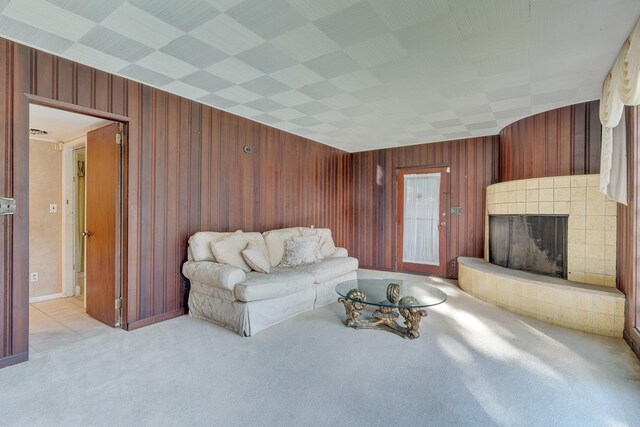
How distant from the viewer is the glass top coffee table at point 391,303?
109 inches

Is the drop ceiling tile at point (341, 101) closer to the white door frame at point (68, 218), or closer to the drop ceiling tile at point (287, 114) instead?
the drop ceiling tile at point (287, 114)

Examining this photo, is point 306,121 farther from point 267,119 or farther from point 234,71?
point 234,71

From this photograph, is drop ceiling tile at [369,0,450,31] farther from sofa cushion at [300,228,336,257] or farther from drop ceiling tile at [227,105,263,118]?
sofa cushion at [300,228,336,257]

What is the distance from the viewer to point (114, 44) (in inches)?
92.4

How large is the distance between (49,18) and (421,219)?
5289mm

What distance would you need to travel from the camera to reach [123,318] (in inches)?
118

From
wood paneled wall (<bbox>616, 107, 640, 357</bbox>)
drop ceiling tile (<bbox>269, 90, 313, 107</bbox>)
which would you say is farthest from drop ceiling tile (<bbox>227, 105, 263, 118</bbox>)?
wood paneled wall (<bbox>616, 107, 640, 357</bbox>)

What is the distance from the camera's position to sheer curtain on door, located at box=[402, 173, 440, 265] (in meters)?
5.47

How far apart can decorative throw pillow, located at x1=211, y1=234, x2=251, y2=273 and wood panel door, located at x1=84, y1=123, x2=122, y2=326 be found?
3.12ft

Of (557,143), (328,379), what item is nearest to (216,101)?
(328,379)

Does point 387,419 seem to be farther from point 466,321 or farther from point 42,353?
point 42,353

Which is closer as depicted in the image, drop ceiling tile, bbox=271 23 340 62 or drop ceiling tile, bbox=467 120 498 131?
drop ceiling tile, bbox=271 23 340 62

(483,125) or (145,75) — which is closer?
(145,75)

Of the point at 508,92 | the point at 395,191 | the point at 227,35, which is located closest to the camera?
the point at 227,35
